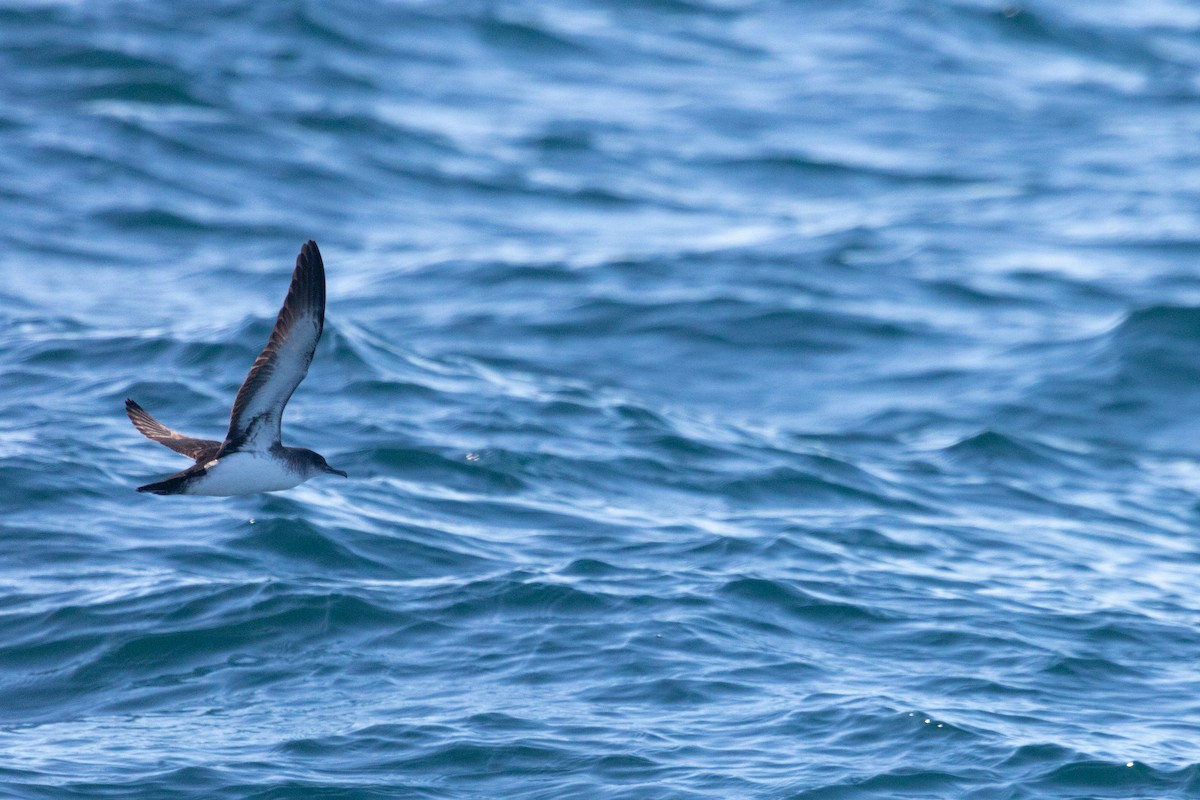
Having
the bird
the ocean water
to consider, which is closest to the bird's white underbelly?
the bird

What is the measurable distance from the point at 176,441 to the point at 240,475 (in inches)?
29.9

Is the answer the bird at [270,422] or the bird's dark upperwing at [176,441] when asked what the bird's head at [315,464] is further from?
the bird's dark upperwing at [176,441]

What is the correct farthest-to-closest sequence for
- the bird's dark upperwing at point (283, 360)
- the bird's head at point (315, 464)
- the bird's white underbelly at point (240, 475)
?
the bird's head at point (315, 464) → the bird's white underbelly at point (240, 475) → the bird's dark upperwing at point (283, 360)

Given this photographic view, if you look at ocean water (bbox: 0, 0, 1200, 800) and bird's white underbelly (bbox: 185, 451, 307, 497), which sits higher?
bird's white underbelly (bbox: 185, 451, 307, 497)

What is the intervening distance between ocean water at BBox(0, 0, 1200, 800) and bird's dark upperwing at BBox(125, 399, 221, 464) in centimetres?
95

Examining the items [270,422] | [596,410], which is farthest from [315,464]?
[596,410]

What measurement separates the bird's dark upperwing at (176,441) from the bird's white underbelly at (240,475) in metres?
0.14

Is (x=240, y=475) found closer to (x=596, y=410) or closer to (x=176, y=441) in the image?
(x=176, y=441)

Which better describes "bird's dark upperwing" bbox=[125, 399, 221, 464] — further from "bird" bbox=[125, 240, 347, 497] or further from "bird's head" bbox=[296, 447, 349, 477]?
"bird's head" bbox=[296, 447, 349, 477]

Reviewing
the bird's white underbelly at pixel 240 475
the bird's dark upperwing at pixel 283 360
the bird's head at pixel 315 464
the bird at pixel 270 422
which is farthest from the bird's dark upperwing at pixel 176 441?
the bird's head at pixel 315 464

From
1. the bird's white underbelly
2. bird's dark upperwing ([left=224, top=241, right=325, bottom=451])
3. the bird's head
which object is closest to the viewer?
bird's dark upperwing ([left=224, top=241, right=325, bottom=451])

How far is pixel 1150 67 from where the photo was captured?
75.0 feet

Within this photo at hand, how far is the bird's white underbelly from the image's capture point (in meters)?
6.98

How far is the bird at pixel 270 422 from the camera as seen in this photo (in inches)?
253
